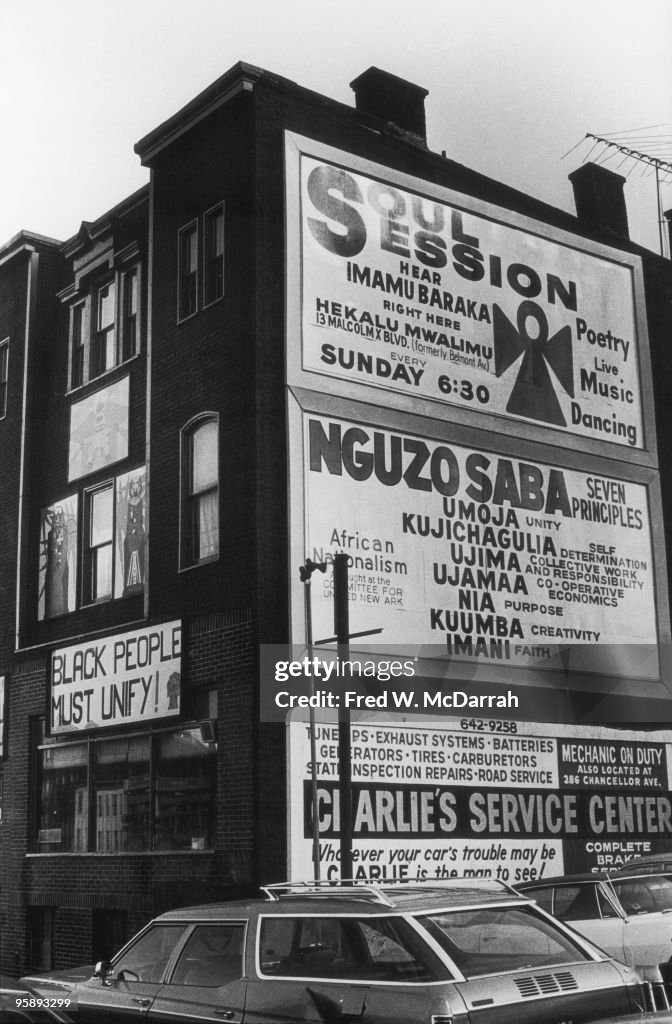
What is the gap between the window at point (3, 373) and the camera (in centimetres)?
2348

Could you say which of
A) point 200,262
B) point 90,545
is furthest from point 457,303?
point 90,545

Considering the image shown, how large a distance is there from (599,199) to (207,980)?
20.2 m

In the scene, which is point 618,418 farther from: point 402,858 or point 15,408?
point 15,408

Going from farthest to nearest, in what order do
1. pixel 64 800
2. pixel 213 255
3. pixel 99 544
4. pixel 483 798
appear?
pixel 99 544 → pixel 64 800 → pixel 213 255 → pixel 483 798

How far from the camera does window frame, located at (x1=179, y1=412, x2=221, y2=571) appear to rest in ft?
59.3

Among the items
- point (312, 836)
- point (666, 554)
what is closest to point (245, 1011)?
point (312, 836)

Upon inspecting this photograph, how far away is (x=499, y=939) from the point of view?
7348 millimetres

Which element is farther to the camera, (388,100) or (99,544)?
(388,100)

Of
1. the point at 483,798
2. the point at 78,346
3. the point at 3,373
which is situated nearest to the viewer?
the point at 483,798

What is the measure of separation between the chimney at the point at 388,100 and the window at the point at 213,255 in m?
4.23

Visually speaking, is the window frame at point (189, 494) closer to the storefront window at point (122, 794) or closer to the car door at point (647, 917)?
the storefront window at point (122, 794)

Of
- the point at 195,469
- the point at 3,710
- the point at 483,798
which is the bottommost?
the point at 483,798

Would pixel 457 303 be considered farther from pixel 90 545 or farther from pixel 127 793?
pixel 127 793

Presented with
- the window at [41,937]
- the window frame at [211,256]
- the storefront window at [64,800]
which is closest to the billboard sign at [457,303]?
the window frame at [211,256]
